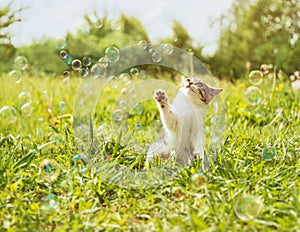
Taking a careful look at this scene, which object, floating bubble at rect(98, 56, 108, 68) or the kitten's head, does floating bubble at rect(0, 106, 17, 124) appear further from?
the kitten's head

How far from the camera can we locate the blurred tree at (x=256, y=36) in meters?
9.59

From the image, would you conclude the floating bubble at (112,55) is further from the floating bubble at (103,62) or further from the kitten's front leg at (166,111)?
the kitten's front leg at (166,111)

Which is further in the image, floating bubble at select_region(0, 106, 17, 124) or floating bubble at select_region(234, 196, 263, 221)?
floating bubble at select_region(0, 106, 17, 124)

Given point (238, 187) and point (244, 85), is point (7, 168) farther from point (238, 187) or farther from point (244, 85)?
point (244, 85)

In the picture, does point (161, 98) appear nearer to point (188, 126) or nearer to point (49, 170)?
point (188, 126)

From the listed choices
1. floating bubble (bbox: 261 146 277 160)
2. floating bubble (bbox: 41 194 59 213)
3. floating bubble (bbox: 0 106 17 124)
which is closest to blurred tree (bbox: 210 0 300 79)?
floating bubble (bbox: 0 106 17 124)

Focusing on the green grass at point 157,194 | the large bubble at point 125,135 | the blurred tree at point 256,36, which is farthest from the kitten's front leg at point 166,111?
the blurred tree at point 256,36

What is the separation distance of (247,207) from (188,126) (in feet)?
2.41

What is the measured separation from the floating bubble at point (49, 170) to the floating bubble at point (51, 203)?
0.80ft

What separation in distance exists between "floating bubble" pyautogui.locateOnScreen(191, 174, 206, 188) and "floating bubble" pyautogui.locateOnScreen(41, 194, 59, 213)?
2.26ft

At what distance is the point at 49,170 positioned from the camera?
277 centimetres

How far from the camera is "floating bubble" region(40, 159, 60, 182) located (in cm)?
272

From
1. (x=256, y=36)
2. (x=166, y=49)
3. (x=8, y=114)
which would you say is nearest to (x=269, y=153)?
(x=166, y=49)

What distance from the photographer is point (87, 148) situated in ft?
10.1
